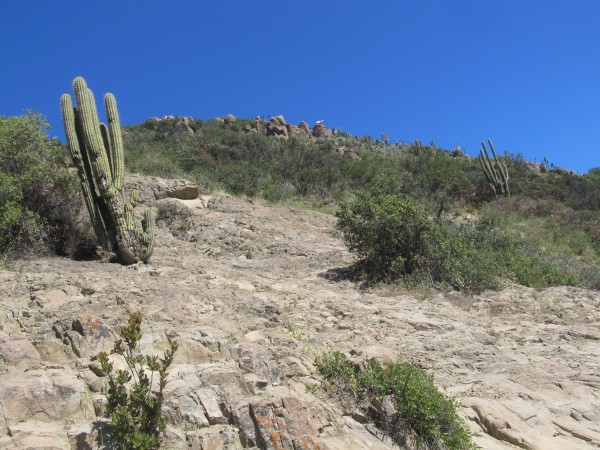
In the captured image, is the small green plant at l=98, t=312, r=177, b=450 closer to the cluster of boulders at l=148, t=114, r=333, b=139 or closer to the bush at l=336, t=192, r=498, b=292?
the bush at l=336, t=192, r=498, b=292

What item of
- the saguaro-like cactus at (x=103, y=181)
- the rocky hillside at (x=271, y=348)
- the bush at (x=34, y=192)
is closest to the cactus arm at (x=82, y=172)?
the saguaro-like cactus at (x=103, y=181)

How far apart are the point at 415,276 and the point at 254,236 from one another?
→ 386cm

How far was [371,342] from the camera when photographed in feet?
17.9

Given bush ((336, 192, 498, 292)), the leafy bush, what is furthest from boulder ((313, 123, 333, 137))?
the leafy bush

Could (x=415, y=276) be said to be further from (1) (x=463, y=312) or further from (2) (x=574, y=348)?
(2) (x=574, y=348)

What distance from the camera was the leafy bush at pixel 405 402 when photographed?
3.77m

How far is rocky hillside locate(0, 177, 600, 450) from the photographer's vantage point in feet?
10.8

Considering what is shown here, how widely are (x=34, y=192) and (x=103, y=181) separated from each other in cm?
146

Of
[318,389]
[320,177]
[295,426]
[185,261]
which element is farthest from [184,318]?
[320,177]

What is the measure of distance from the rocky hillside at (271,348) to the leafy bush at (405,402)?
0.57 ft

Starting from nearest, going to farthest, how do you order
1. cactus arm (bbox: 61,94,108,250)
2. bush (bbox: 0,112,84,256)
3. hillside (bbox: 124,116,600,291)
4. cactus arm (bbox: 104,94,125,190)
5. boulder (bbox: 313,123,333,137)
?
bush (bbox: 0,112,84,256) < cactus arm (bbox: 61,94,108,250) < cactus arm (bbox: 104,94,125,190) < hillside (bbox: 124,116,600,291) < boulder (bbox: 313,123,333,137)

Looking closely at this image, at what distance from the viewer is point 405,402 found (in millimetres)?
3910

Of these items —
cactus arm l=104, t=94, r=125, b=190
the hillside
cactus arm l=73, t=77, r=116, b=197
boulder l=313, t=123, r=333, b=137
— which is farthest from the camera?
boulder l=313, t=123, r=333, b=137

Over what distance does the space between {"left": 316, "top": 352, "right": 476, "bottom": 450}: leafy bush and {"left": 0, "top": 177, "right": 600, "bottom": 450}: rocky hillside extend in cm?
17
